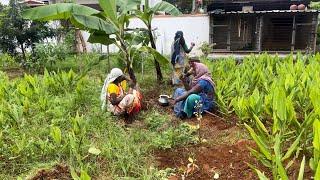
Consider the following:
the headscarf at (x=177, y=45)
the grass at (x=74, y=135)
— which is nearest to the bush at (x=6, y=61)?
the grass at (x=74, y=135)

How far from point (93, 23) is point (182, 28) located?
27.3 ft

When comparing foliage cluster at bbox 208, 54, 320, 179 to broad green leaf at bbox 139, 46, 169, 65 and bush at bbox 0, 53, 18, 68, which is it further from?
bush at bbox 0, 53, 18, 68

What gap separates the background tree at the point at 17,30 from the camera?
10.3 m

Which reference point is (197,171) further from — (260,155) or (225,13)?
(225,13)

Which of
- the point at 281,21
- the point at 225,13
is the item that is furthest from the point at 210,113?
the point at 281,21

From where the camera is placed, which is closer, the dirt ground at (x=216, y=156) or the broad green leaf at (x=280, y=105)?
the broad green leaf at (x=280, y=105)

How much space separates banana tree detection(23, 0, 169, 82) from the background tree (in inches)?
162

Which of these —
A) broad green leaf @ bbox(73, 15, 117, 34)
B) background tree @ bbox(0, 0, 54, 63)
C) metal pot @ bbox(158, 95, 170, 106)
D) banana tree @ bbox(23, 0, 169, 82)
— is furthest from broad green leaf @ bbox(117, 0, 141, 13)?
background tree @ bbox(0, 0, 54, 63)

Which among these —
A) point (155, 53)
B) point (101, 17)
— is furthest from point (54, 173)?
point (101, 17)

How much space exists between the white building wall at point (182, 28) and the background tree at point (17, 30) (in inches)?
140

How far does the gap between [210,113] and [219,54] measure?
7.53 metres

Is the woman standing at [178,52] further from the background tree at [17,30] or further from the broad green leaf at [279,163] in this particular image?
the broad green leaf at [279,163]

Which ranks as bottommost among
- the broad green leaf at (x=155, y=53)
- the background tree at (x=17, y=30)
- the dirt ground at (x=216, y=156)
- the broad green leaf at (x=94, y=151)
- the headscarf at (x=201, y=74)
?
the dirt ground at (x=216, y=156)

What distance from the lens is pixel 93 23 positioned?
242 inches
